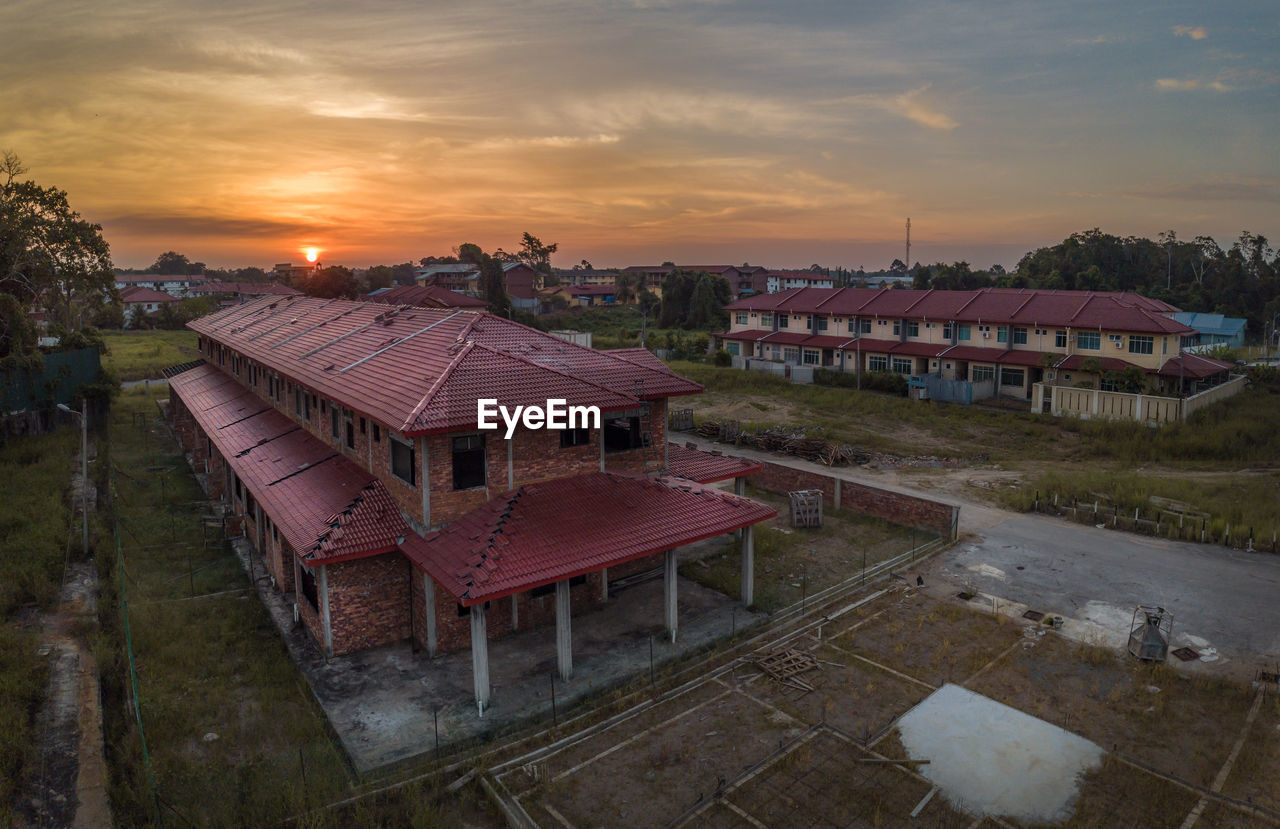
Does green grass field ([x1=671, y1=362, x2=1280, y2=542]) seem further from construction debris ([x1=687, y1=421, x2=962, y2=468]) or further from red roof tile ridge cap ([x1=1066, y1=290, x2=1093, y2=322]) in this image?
red roof tile ridge cap ([x1=1066, y1=290, x2=1093, y2=322])

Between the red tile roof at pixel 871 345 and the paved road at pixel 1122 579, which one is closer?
the paved road at pixel 1122 579

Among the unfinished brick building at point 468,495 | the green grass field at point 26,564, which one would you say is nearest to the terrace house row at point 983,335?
the unfinished brick building at point 468,495

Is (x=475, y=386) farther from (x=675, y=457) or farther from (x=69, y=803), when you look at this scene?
(x=69, y=803)

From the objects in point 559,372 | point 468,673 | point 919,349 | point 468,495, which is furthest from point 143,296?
point 468,673

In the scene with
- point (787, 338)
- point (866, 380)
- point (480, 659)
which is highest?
point (787, 338)

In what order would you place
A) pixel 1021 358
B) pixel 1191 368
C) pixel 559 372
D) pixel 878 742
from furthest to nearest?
pixel 1021 358, pixel 1191 368, pixel 559 372, pixel 878 742

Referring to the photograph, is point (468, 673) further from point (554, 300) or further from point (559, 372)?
point (554, 300)

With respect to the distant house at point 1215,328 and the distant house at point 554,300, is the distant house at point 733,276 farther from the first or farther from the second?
the distant house at point 1215,328
